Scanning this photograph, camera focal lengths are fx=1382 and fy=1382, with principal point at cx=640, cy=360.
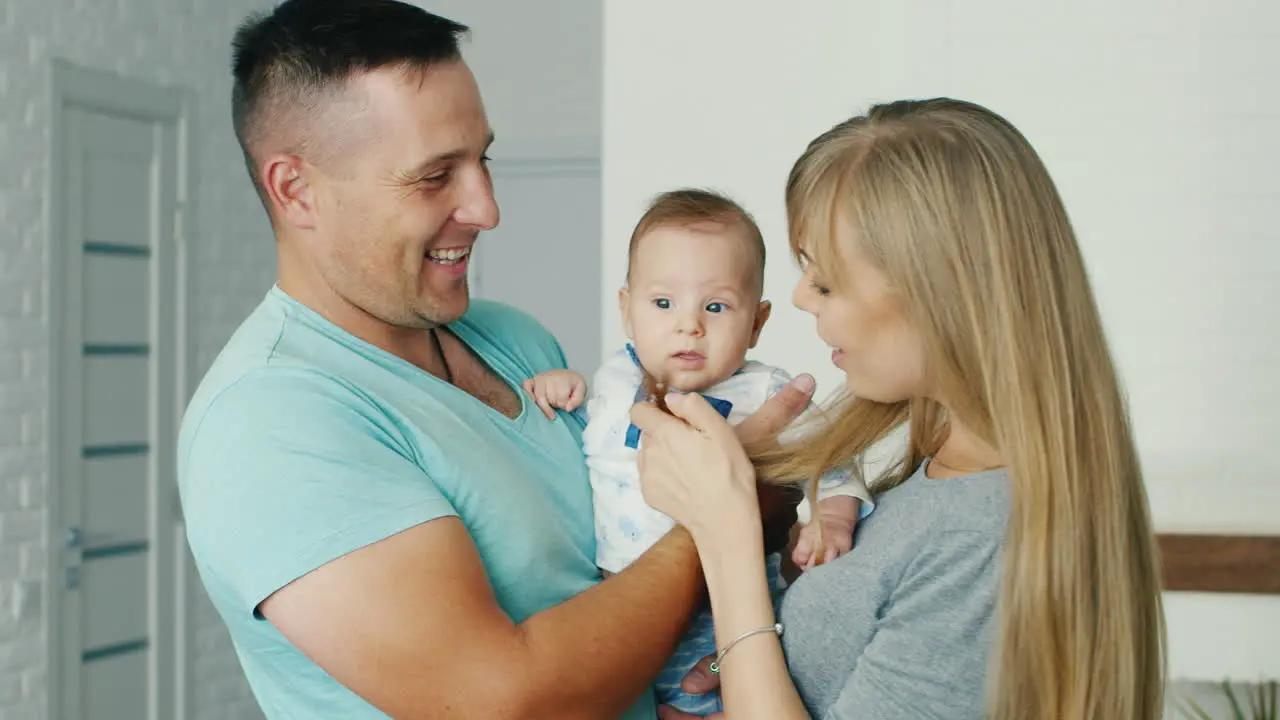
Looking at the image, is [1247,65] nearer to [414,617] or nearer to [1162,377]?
[1162,377]

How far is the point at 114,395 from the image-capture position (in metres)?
4.96

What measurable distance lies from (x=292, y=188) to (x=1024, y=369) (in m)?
0.93

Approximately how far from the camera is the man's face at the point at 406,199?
1710 millimetres

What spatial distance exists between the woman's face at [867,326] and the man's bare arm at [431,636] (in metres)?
0.44

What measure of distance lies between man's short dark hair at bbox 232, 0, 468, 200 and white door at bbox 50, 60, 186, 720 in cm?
314

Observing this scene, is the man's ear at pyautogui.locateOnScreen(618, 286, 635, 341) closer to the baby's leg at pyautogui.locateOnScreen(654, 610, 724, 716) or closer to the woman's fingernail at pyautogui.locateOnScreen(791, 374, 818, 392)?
the woman's fingernail at pyautogui.locateOnScreen(791, 374, 818, 392)

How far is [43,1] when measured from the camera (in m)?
4.54

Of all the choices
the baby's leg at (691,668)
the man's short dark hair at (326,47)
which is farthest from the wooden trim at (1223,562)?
the man's short dark hair at (326,47)

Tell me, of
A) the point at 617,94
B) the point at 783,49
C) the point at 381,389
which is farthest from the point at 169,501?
the point at 381,389

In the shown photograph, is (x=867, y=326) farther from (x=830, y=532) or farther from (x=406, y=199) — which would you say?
(x=406, y=199)

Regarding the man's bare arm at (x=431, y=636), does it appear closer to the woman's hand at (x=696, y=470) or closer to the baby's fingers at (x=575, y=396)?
the woman's hand at (x=696, y=470)

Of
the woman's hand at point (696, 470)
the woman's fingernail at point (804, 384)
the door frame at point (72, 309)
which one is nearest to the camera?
the woman's hand at point (696, 470)

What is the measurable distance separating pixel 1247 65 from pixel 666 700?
2559mm

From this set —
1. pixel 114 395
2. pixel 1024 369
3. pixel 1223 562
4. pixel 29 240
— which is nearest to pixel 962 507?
pixel 1024 369
